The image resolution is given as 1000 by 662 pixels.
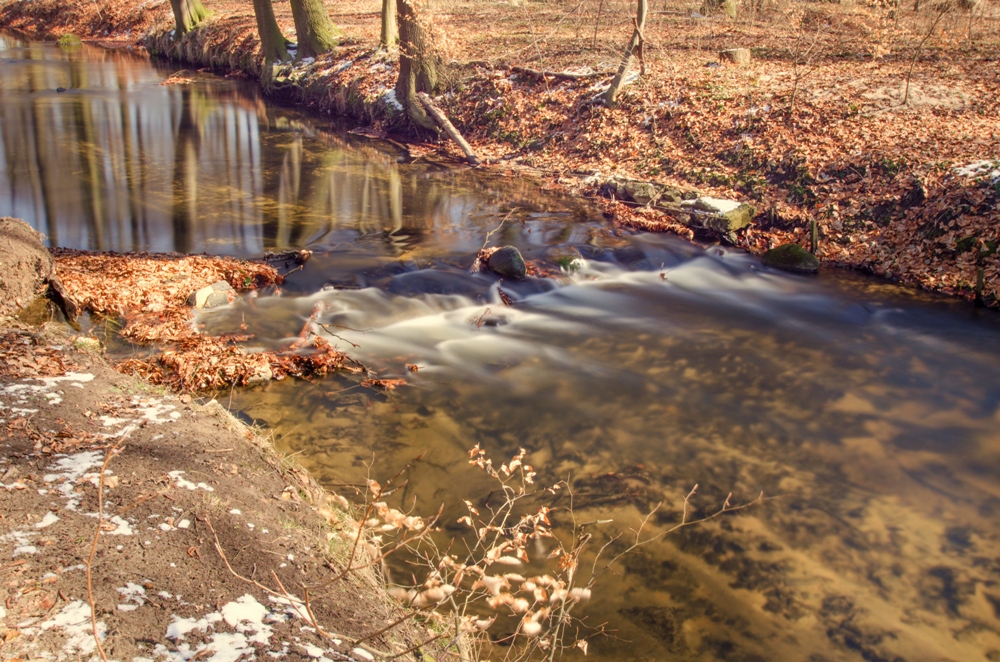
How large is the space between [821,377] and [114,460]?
23.8 feet

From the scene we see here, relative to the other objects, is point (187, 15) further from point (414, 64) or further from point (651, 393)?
point (651, 393)

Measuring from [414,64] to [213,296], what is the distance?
11486mm

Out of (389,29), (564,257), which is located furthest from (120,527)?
(389,29)

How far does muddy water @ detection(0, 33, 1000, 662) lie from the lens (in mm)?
5203

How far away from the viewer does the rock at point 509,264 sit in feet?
35.9

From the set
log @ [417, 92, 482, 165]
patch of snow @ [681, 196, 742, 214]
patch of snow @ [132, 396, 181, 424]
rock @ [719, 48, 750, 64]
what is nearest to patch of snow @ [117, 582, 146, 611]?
patch of snow @ [132, 396, 181, 424]

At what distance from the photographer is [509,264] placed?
35.9ft

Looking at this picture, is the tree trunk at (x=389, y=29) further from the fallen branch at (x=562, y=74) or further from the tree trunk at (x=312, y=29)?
the fallen branch at (x=562, y=74)

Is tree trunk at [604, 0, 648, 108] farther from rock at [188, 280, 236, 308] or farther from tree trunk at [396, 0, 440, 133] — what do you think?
rock at [188, 280, 236, 308]

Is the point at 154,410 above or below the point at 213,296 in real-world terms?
above

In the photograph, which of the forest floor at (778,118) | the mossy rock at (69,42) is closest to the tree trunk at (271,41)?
the forest floor at (778,118)

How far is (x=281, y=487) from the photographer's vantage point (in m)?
5.08

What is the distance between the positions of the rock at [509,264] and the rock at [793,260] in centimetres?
401

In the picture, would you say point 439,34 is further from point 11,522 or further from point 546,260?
point 11,522
